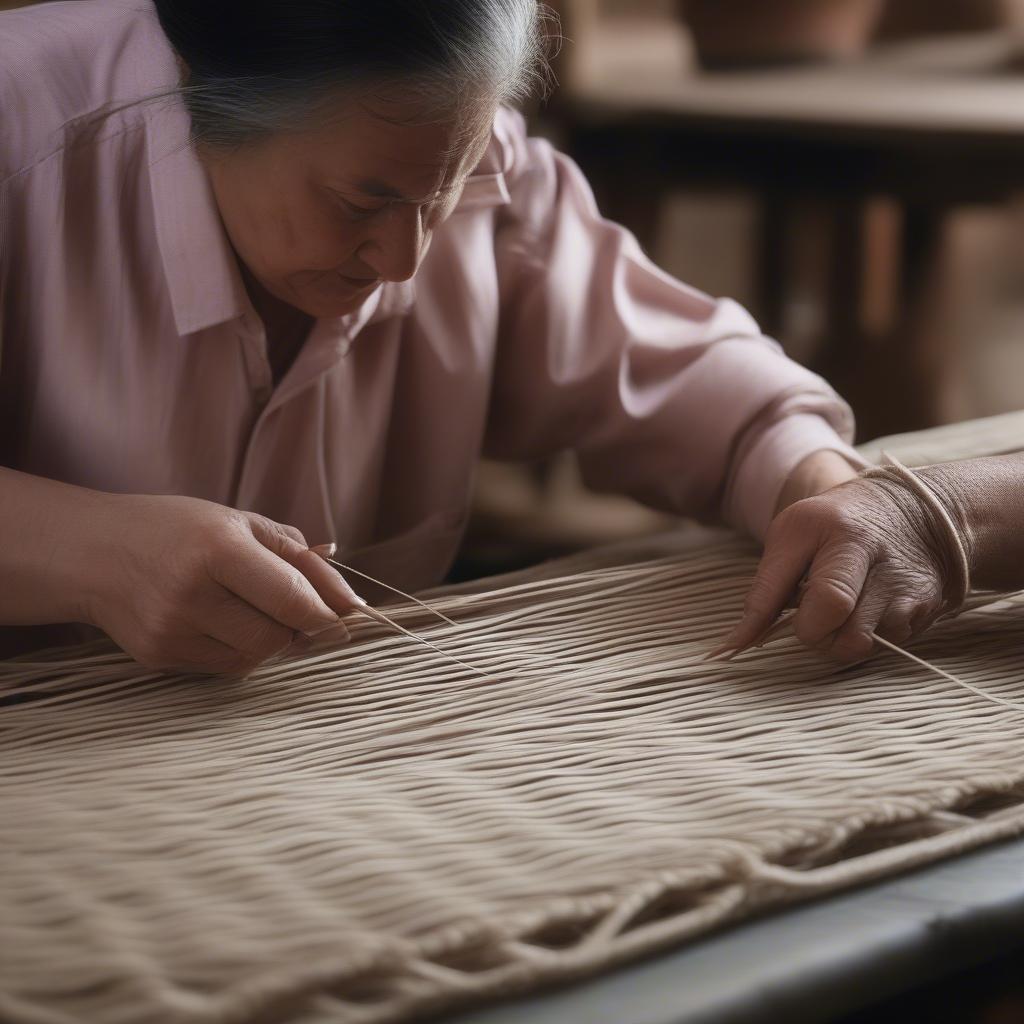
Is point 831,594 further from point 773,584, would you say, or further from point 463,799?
point 463,799

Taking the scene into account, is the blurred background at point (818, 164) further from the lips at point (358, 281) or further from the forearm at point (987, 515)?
the lips at point (358, 281)

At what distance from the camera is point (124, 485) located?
3.65 ft

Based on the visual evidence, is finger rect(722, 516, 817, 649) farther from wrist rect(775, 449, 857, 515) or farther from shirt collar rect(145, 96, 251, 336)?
shirt collar rect(145, 96, 251, 336)

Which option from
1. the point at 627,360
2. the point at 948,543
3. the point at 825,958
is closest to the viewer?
the point at 825,958

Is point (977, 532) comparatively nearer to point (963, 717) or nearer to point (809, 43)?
point (963, 717)

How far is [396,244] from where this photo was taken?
954mm

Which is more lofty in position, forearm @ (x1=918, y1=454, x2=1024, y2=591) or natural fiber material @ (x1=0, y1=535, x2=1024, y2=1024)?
forearm @ (x1=918, y1=454, x2=1024, y2=591)

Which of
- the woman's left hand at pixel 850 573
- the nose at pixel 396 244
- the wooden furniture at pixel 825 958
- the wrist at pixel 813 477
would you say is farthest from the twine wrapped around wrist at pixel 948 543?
the nose at pixel 396 244

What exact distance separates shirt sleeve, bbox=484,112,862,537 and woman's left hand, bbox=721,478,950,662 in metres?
0.23

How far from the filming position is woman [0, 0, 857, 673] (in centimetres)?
86

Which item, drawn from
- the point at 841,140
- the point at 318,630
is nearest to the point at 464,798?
the point at 318,630

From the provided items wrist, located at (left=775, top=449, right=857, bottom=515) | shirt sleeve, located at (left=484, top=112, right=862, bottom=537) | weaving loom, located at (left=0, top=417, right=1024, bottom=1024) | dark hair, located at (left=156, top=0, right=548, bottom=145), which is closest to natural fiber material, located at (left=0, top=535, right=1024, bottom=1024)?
weaving loom, located at (left=0, top=417, right=1024, bottom=1024)

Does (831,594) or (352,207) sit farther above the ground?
(352,207)

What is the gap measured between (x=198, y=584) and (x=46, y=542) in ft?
0.41
